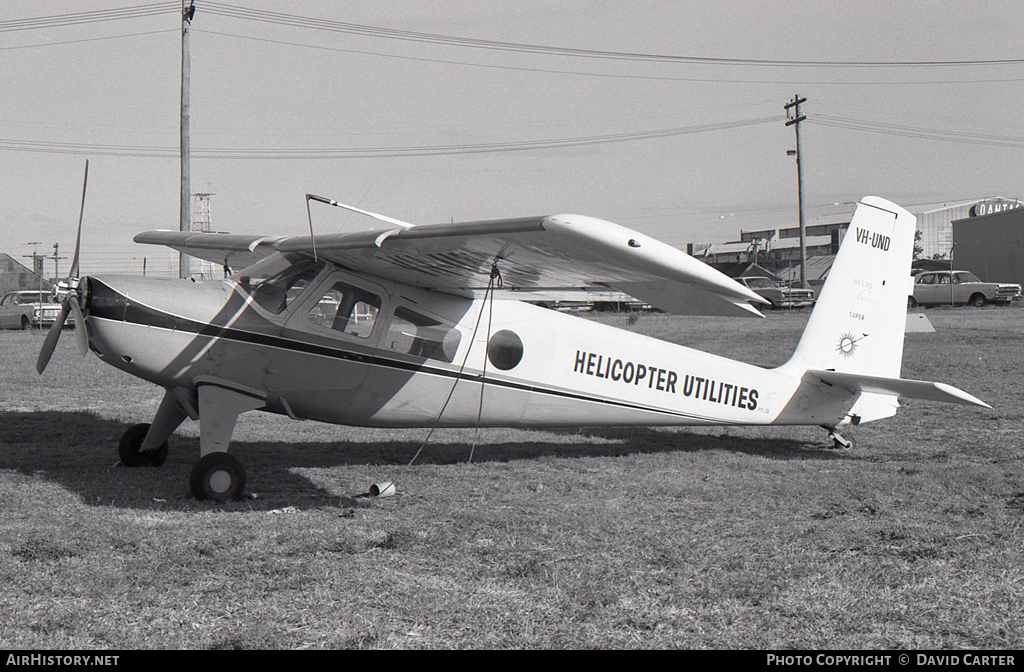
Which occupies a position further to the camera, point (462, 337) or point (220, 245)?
point (220, 245)

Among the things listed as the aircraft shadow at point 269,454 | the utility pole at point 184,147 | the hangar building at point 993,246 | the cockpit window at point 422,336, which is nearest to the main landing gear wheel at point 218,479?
the aircraft shadow at point 269,454

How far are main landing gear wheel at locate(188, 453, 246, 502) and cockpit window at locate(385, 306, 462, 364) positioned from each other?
1.76 meters

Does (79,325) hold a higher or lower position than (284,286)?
lower

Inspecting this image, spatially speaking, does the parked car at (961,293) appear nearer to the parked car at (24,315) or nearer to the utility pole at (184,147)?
the utility pole at (184,147)

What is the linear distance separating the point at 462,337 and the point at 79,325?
3207mm

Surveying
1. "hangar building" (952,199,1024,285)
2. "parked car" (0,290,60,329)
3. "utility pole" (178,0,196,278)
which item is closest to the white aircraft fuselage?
"utility pole" (178,0,196,278)

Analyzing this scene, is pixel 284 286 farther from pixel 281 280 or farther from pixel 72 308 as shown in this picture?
pixel 72 308

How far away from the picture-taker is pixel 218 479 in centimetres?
634

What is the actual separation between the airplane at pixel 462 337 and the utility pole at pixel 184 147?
38.1 feet

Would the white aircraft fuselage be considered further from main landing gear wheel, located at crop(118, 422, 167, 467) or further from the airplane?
main landing gear wheel, located at crop(118, 422, 167, 467)

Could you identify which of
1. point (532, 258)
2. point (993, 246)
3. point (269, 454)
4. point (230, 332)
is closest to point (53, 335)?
point (230, 332)

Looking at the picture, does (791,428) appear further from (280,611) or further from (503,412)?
(280,611)

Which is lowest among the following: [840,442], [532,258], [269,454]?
[269,454]

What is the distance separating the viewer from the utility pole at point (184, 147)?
20.3 meters
